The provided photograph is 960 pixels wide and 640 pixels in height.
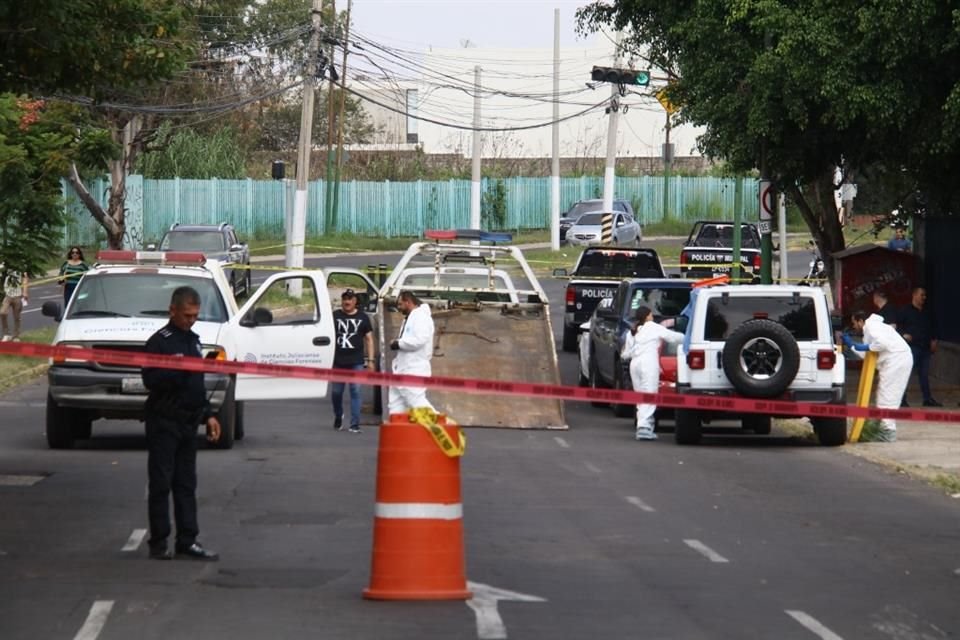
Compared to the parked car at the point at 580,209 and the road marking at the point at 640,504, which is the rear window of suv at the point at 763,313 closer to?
the road marking at the point at 640,504

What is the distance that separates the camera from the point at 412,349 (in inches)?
735

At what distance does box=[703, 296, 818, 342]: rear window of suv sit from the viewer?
1984 cm

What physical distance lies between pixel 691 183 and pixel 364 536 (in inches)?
2373

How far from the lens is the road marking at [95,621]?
8.95 meters

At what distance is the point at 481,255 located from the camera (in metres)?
25.0

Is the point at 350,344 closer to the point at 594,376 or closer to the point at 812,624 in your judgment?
the point at 594,376

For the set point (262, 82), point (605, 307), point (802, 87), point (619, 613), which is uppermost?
point (262, 82)

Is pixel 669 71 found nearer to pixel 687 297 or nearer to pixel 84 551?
pixel 687 297

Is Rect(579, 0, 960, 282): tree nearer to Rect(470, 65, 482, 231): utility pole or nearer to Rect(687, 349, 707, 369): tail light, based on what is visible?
Rect(687, 349, 707, 369): tail light

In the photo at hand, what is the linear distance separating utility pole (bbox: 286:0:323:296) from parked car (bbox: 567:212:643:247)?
1536 centimetres

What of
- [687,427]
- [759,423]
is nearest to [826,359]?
[687,427]

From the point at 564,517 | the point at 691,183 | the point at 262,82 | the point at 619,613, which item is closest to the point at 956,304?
the point at 564,517

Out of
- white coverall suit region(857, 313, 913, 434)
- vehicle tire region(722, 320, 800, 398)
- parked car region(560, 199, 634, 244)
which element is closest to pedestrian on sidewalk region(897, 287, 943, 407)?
white coverall suit region(857, 313, 913, 434)

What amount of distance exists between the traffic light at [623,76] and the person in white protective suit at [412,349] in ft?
65.7
